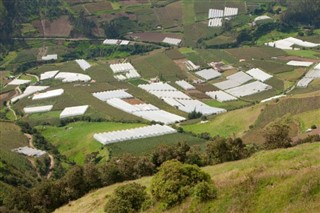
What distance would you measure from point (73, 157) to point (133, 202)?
54228 mm

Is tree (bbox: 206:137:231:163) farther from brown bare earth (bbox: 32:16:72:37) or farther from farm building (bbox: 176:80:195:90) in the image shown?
brown bare earth (bbox: 32:16:72:37)

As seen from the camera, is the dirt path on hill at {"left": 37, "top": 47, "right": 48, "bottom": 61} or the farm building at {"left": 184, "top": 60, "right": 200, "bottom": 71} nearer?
the farm building at {"left": 184, "top": 60, "right": 200, "bottom": 71}

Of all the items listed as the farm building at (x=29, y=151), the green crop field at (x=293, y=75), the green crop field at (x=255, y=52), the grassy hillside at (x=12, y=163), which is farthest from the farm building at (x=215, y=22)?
the farm building at (x=29, y=151)

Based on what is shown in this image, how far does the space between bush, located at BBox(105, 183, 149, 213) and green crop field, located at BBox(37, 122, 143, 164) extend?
146 ft

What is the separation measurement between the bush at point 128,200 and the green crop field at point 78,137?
146 ft

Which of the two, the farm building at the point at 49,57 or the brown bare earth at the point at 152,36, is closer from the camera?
the farm building at the point at 49,57

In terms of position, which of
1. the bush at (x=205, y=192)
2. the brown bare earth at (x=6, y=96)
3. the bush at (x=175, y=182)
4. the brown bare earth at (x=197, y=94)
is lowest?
the brown bare earth at (x=6, y=96)

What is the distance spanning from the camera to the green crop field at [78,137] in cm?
9031

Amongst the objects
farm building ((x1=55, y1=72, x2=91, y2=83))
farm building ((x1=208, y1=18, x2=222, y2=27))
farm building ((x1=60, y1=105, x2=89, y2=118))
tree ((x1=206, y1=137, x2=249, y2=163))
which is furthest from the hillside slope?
farm building ((x1=208, y1=18, x2=222, y2=27))

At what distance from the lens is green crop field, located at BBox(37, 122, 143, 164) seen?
90.3m

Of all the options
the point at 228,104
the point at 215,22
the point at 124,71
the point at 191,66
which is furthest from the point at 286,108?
the point at 215,22

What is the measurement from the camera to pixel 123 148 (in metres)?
86.4

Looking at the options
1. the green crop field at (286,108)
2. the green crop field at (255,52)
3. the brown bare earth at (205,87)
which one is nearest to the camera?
the green crop field at (286,108)

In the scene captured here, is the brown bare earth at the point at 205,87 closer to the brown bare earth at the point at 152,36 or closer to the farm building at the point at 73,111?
the farm building at the point at 73,111
